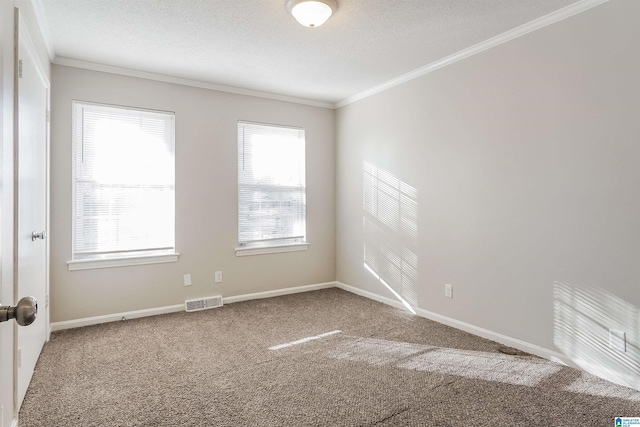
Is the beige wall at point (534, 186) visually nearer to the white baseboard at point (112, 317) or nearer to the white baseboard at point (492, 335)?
the white baseboard at point (492, 335)

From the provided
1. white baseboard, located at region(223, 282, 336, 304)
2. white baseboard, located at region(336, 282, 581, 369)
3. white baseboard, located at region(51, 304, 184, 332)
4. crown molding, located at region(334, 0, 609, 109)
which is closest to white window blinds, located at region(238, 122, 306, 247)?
white baseboard, located at region(223, 282, 336, 304)

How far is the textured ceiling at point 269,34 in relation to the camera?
263 centimetres

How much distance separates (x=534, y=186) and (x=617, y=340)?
1193 millimetres

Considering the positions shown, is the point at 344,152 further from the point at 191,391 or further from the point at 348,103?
the point at 191,391

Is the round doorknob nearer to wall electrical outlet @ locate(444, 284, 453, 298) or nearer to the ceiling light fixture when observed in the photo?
the ceiling light fixture

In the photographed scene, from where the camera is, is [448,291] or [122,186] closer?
[448,291]

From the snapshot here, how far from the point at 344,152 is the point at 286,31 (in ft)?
7.35

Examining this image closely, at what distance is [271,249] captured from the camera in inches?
185

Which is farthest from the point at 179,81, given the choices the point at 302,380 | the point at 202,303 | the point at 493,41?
the point at 302,380

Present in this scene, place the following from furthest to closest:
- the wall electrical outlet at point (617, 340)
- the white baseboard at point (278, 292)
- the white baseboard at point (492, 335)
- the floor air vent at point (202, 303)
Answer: the white baseboard at point (278, 292)
the floor air vent at point (202, 303)
the white baseboard at point (492, 335)
the wall electrical outlet at point (617, 340)

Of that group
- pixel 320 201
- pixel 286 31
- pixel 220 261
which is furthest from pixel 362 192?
pixel 286 31

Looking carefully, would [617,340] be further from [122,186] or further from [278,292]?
[122,186]

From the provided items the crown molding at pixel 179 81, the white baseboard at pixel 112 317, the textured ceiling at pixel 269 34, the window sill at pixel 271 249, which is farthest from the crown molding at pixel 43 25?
the window sill at pixel 271 249

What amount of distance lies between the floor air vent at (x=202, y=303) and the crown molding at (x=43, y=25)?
2.73 m
